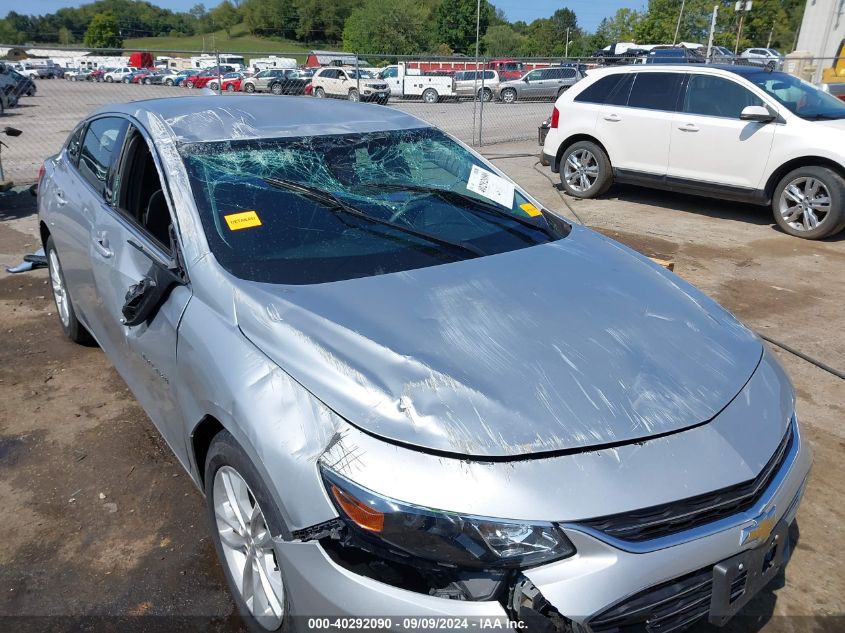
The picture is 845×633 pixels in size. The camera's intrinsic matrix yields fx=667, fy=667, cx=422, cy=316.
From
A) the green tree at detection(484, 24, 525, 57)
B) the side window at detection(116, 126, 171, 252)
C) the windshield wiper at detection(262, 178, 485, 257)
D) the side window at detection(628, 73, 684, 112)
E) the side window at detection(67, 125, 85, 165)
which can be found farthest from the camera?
the green tree at detection(484, 24, 525, 57)

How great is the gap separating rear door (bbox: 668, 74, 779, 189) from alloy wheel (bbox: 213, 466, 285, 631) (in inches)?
293

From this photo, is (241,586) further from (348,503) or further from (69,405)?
(69,405)

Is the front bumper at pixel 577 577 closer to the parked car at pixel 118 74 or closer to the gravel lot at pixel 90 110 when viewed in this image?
the gravel lot at pixel 90 110

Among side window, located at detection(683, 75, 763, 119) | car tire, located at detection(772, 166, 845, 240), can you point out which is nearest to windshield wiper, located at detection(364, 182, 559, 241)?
car tire, located at detection(772, 166, 845, 240)

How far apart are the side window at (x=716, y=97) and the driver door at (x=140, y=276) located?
23.3 feet

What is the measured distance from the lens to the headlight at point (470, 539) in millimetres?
1628

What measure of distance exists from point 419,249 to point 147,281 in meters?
1.11

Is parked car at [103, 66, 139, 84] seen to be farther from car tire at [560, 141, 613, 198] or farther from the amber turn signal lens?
the amber turn signal lens

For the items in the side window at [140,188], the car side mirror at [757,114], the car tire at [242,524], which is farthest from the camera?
the car side mirror at [757,114]

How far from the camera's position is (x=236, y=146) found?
2.95 meters

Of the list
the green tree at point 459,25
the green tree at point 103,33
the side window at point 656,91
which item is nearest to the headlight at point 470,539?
the side window at point 656,91

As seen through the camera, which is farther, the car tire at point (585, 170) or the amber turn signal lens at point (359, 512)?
the car tire at point (585, 170)

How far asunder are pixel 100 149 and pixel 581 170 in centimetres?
711

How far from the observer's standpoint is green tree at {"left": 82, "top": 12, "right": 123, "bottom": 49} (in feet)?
381
